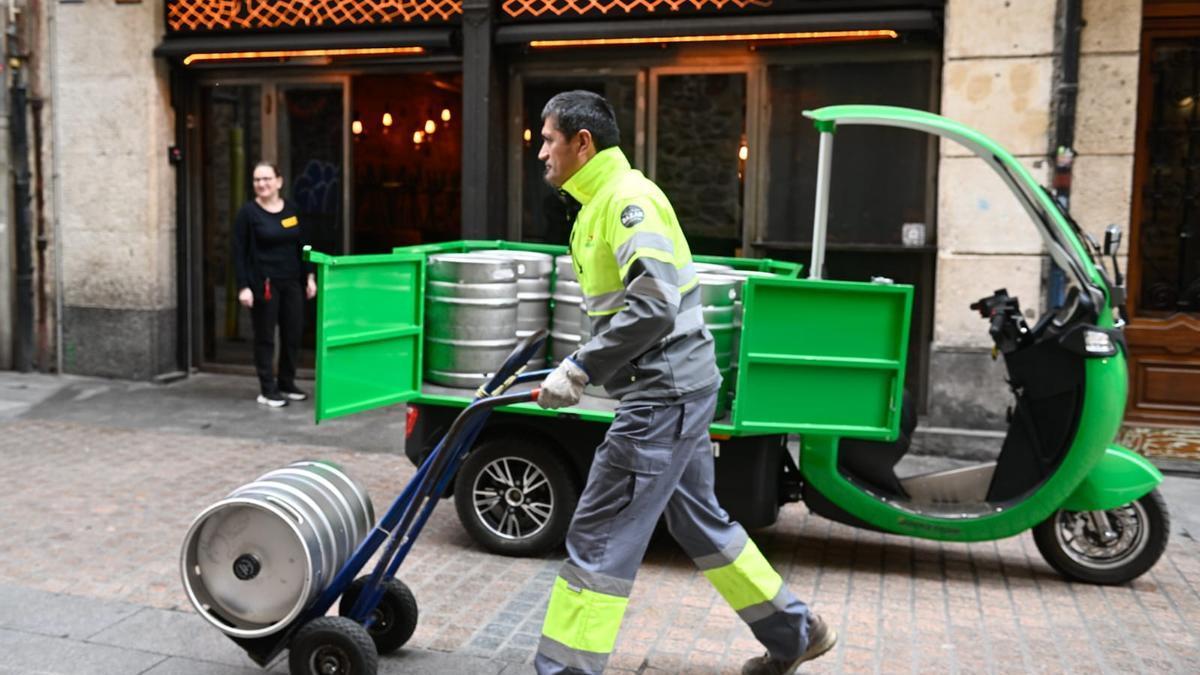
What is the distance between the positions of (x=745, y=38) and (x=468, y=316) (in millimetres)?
4090

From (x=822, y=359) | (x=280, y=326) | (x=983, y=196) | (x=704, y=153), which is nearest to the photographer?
(x=822, y=359)

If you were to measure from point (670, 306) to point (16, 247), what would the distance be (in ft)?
30.0

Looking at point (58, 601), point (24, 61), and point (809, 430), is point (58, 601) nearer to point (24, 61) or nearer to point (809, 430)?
point (809, 430)

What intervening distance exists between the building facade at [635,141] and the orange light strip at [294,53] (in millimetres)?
33

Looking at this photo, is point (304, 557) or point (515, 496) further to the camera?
point (515, 496)

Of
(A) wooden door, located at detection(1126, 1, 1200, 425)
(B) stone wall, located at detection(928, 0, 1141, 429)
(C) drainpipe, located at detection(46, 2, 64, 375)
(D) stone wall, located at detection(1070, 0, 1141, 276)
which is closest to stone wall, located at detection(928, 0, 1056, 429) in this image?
(B) stone wall, located at detection(928, 0, 1141, 429)

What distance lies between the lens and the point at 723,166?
10.1 meters

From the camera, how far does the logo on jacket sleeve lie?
411 cm

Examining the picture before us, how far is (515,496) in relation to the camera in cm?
630

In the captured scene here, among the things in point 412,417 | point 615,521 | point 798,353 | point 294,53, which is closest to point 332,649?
point 615,521

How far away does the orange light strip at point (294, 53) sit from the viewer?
10.5 metres

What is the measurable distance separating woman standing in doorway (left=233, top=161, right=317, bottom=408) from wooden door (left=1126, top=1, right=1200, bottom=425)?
615cm

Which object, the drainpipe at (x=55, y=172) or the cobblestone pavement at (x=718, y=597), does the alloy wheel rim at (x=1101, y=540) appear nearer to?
the cobblestone pavement at (x=718, y=597)

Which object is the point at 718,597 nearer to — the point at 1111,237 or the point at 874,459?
the point at 874,459
